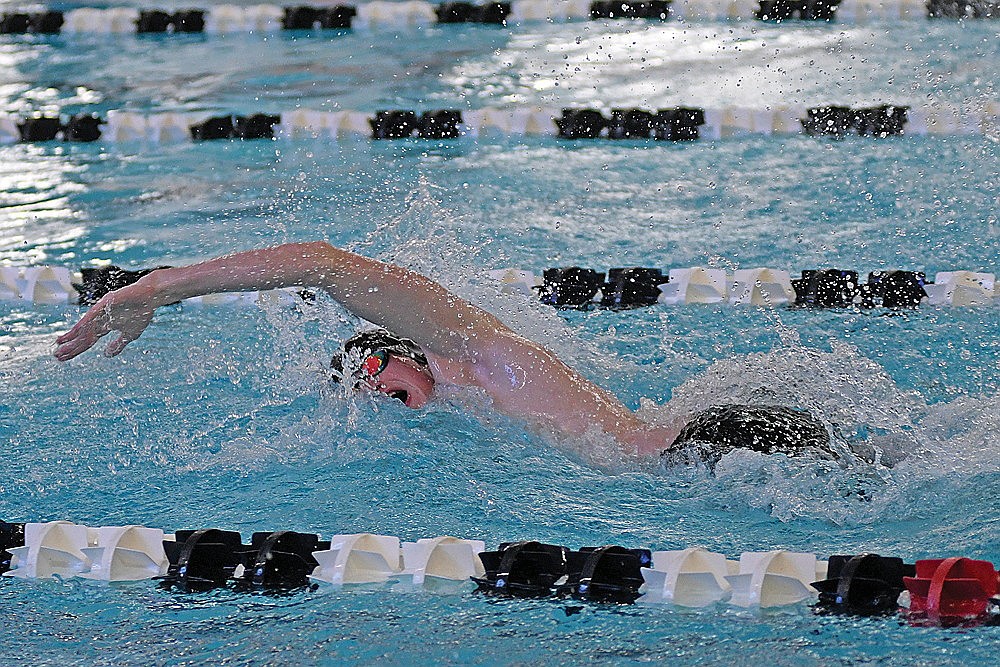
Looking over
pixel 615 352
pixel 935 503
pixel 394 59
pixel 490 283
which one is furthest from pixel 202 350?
pixel 394 59

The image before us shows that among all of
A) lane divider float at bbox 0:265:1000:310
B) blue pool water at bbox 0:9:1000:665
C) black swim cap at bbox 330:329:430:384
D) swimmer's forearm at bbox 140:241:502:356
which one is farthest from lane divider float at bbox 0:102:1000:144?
swimmer's forearm at bbox 140:241:502:356

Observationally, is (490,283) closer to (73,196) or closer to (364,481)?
(364,481)

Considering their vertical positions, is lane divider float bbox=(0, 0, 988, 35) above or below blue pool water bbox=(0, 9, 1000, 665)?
above

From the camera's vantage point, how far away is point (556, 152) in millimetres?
4777

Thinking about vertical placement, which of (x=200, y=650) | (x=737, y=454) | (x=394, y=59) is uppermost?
(x=394, y=59)

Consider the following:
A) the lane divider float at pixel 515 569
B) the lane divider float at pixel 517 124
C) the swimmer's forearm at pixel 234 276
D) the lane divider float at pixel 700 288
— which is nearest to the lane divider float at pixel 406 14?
the lane divider float at pixel 517 124

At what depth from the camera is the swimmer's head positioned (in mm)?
2580

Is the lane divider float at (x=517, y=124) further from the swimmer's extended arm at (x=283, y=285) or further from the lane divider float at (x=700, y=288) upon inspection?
the swimmer's extended arm at (x=283, y=285)

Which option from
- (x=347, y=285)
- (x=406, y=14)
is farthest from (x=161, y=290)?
(x=406, y=14)

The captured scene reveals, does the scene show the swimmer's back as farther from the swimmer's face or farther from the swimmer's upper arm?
the swimmer's face

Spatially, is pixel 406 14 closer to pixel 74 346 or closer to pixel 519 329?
pixel 519 329

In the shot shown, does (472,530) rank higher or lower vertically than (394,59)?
lower

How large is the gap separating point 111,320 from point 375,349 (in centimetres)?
54

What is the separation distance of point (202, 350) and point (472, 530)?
1119 mm
